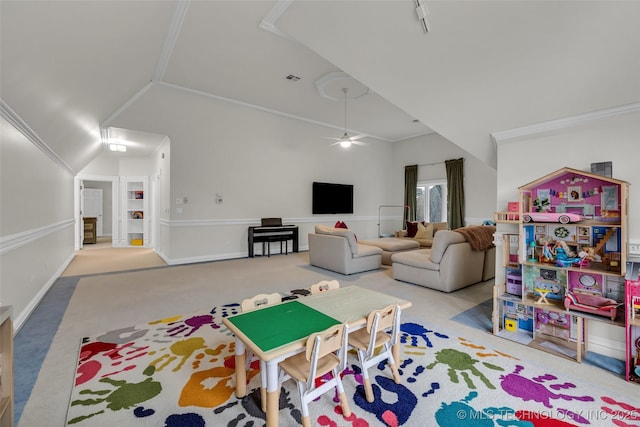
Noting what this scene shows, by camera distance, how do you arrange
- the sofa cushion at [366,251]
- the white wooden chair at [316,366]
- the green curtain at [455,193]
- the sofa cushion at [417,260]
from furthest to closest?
the green curtain at [455,193] < the sofa cushion at [366,251] < the sofa cushion at [417,260] < the white wooden chair at [316,366]

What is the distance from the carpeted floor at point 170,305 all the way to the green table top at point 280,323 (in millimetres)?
1135

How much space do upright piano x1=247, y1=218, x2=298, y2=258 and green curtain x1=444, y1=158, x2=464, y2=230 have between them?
14.0ft

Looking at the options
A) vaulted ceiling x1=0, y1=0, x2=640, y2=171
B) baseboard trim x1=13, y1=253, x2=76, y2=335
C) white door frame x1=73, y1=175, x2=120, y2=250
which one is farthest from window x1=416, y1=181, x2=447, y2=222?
white door frame x1=73, y1=175, x2=120, y2=250

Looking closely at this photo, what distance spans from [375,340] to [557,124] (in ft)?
7.51

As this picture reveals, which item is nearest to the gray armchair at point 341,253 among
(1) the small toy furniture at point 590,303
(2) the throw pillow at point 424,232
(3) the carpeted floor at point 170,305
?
(3) the carpeted floor at point 170,305

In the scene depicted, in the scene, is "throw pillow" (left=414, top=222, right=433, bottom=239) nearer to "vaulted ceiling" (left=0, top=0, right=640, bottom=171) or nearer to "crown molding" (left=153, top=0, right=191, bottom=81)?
"vaulted ceiling" (left=0, top=0, right=640, bottom=171)

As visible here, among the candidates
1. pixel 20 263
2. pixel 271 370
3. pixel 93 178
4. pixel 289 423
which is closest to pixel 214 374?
pixel 289 423

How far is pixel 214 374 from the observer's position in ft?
6.33

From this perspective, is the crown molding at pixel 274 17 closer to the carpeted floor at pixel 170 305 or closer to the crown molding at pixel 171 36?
the crown molding at pixel 171 36

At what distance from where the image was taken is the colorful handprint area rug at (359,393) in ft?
5.00

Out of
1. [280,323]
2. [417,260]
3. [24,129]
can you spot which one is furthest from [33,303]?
[417,260]

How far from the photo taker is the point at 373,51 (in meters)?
2.59

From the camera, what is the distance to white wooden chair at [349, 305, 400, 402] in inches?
65.8

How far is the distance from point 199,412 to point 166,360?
72cm
